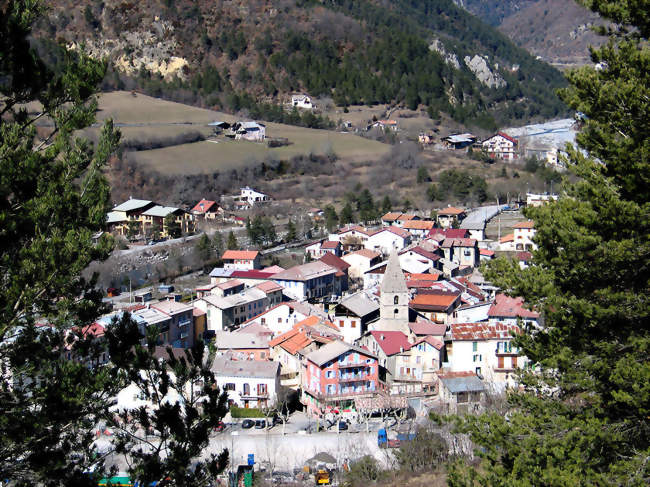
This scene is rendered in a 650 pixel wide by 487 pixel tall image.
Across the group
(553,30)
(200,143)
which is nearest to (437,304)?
(200,143)

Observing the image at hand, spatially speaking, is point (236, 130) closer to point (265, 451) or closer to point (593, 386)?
point (265, 451)

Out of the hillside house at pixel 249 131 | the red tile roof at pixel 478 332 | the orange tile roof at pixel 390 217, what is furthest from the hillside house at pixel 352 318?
the hillside house at pixel 249 131

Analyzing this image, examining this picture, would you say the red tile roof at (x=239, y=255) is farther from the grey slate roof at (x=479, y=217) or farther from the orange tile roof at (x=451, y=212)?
the orange tile roof at (x=451, y=212)

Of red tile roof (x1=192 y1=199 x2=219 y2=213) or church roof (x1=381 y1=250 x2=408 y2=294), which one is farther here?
red tile roof (x1=192 y1=199 x2=219 y2=213)

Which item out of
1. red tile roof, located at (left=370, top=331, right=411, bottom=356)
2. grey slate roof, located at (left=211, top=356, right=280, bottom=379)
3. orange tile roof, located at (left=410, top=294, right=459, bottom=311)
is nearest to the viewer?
grey slate roof, located at (left=211, top=356, right=280, bottom=379)

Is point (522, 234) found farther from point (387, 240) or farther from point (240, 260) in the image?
point (240, 260)

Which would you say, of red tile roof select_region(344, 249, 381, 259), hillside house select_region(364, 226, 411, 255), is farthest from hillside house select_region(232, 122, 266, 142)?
red tile roof select_region(344, 249, 381, 259)

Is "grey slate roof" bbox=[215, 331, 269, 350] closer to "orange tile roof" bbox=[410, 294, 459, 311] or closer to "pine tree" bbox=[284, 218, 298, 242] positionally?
"orange tile roof" bbox=[410, 294, 459, 311]

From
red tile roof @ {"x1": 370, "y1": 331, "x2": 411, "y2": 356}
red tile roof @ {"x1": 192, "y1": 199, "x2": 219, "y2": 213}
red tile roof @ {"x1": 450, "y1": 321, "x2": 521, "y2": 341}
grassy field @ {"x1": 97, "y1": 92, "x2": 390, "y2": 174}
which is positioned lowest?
red tile roof @ {"x1": 192, "y1": 199, "x2": 219, "y2": 213}
